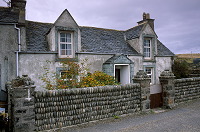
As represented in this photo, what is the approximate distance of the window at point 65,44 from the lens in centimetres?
1095

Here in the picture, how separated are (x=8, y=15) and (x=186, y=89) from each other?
11.8 m

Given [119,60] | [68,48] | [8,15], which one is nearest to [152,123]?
[119,60]

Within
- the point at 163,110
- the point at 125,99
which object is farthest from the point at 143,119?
the point at 163,110

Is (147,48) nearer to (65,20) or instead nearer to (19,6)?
(65,20)

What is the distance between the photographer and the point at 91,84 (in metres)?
7.22

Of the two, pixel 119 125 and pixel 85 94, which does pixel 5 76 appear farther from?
pixel 119 125

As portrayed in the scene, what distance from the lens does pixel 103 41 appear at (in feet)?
45.6

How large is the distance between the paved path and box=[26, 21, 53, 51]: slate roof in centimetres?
684

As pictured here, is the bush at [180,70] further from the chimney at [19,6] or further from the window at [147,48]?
the chimney at [19,6]

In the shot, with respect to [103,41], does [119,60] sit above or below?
below

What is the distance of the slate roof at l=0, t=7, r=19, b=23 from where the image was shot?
9456 mm

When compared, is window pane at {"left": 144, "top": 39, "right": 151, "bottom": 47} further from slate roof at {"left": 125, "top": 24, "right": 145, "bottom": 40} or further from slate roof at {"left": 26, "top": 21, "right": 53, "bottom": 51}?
slate roof at {"left": 26, "top": 21, "right": 53, "bottom": 51}

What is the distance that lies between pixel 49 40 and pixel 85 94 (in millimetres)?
6539

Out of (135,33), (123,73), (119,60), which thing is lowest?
(123,73)
